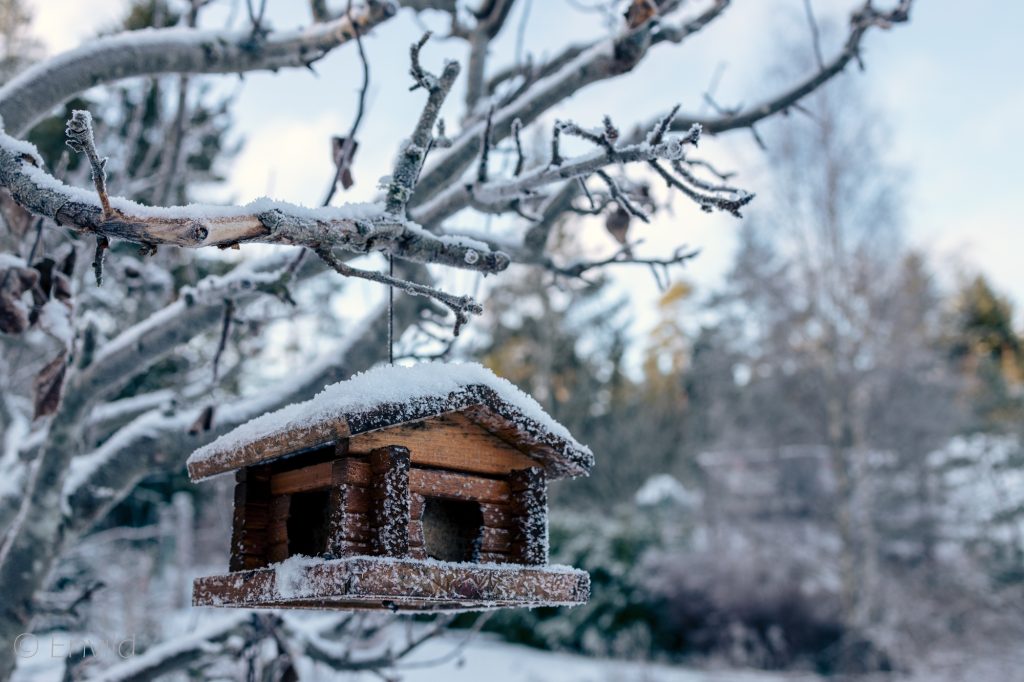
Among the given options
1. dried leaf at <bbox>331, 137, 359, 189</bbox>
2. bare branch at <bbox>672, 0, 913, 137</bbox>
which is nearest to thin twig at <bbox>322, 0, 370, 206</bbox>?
dried leaf at <bbox>331, 137, 359, 189</bbox>

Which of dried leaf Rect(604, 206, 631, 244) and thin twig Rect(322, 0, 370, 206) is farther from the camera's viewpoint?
dried leaf Rect(604, 206, 631, 244)

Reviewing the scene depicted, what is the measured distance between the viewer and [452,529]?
1.95 metres

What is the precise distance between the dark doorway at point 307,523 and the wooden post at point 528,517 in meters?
0.42

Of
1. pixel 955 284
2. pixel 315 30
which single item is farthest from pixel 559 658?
pixel 955 284

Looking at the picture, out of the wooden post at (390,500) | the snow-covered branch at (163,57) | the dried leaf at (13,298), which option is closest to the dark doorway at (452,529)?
the wooden post at (390,500)

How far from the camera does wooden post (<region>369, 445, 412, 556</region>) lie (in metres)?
1.63

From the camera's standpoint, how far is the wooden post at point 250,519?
1924mm

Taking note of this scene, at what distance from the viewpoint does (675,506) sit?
56.8 ft

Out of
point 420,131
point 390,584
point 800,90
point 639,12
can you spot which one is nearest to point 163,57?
point 420,131

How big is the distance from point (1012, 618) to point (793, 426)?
5.81 m

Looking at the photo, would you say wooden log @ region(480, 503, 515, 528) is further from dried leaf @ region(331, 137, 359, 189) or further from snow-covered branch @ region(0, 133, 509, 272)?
dried leaf @ region(331, 137, 359, 189)

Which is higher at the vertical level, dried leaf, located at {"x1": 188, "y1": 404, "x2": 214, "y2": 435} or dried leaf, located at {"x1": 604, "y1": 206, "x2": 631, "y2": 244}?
dried leaf, located at {"x1": 604, "y1": 206, "x2": 631, "y2": 244}

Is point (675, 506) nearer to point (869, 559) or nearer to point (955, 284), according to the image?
point (869, 559)

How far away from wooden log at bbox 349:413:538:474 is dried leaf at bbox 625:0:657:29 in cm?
166
